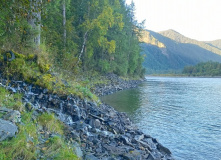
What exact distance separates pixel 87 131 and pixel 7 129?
3.62m

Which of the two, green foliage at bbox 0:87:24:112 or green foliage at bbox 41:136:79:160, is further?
green foliage at bbox 0:87:24:112

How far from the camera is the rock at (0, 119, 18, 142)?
183 inches

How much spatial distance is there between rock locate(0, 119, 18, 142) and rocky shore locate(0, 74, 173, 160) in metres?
0.03

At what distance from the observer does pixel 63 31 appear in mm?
23953

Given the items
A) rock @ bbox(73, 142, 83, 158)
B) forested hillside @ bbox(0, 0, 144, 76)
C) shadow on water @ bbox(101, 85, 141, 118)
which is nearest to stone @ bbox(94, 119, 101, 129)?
rock @ bbox(73, 142, 83, 158)

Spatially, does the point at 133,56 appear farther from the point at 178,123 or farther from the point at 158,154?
the point at 158,154

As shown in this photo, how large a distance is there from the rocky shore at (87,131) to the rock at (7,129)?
0.03m

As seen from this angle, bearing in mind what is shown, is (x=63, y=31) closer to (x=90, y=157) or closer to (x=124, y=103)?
(x=124, y=103)

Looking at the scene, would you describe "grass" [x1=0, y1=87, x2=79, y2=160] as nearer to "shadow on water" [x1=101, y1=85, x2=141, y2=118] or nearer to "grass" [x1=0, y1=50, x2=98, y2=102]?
"grass" [x1=0, y1=50, x2=98, y2=102]

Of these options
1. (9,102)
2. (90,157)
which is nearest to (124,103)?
(90,157)

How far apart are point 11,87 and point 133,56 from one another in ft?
185

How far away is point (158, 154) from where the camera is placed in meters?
8.74

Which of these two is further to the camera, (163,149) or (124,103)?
(124,103)

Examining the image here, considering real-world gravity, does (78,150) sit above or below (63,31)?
below
